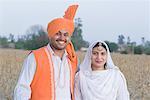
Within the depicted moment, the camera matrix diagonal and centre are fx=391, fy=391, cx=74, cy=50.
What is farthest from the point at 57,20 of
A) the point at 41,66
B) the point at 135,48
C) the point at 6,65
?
the point at 135,48

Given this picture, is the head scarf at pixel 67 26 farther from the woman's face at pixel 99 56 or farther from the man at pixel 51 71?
the woman's face at pixel 99 56

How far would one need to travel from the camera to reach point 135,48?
105 feet

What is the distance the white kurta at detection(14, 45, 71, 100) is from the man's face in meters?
0.12

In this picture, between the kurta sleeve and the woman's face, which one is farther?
the woman's face

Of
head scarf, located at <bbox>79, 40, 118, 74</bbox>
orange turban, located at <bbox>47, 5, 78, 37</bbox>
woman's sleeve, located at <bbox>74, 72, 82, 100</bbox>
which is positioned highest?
orange turban, located at <bbox>47, 5, 78, 37</bbox>

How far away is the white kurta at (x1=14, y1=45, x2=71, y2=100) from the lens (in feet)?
11.0

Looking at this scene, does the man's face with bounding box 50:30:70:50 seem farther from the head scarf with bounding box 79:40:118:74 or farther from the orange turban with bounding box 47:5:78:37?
the head scarf with bounding box 79:40:118:74

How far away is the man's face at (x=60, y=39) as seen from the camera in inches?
136

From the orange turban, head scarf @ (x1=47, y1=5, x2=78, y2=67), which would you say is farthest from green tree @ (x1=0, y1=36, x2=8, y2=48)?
the orange turban

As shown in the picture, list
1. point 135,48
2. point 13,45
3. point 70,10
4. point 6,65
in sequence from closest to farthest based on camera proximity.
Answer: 1. point 70,10
2. point 6,65
3. point 13,45
4. point 135,48

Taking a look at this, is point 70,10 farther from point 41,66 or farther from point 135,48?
point 135,48

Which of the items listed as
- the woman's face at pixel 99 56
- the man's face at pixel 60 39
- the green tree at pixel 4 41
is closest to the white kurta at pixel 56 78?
the man's face at pixel 60 39

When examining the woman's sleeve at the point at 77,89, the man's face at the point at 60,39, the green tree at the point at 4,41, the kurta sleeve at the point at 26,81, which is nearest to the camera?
the kurta sleeve at the point at 26,81

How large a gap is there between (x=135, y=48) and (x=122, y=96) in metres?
29.0
